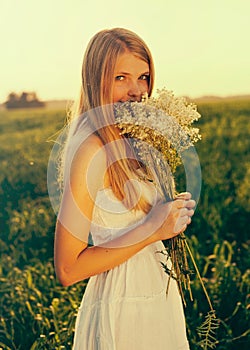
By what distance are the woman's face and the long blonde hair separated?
0.02 metres

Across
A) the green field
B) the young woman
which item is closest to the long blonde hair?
the young woman

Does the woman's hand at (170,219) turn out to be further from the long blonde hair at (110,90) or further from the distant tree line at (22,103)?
the distant tree line at (22,103)

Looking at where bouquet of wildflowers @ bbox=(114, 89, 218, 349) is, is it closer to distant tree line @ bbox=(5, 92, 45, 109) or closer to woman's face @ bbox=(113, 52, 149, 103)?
woman's face @ bbox=(113, 52, 149, 103)

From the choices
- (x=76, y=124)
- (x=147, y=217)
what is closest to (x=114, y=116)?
(x=76, y=124)

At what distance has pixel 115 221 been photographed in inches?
93.4

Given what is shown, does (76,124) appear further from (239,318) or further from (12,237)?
(12,237)

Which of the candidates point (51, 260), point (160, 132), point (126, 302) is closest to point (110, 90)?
point (160, 132)

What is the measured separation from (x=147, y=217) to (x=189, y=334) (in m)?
1.71

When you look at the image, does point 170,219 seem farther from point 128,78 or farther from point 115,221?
point 128,78

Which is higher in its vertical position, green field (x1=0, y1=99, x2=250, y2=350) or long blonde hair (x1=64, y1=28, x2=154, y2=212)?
long blonde hair (x1=64, y1=28, x2=154, y2=212)

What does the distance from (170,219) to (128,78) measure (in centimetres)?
51

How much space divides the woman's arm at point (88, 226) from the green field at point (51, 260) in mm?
563

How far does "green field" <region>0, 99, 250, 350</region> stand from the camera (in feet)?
13.3

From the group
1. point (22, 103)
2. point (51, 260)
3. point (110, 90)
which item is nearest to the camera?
point (110, 90)
